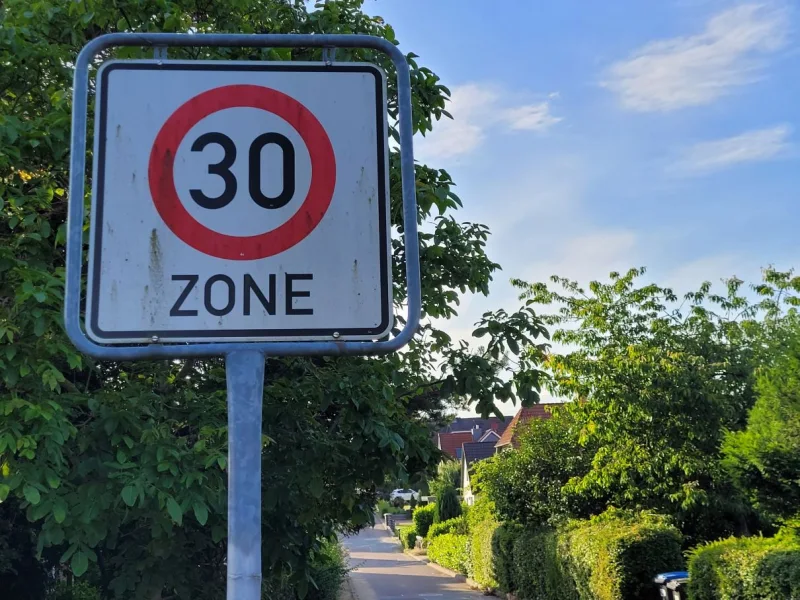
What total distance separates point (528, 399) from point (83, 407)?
360 centimetres

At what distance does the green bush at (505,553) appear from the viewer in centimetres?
1747

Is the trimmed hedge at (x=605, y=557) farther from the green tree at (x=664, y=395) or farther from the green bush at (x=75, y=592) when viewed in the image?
the green bush at (x=75, y=592)

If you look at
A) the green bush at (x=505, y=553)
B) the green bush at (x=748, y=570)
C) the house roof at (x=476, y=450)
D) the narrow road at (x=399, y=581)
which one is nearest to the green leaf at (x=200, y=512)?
the green bush at (x=748, y=570)

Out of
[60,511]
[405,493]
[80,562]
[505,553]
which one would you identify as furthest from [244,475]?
[405,493]

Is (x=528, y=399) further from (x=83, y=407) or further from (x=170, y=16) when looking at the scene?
(x=170, y=16)

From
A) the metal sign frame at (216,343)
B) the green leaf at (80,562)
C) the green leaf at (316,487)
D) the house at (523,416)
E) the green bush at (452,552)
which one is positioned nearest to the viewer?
the metal sign frame at (216,343)

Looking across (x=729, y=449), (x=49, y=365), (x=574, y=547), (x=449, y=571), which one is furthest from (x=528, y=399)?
(x=449, y=571)

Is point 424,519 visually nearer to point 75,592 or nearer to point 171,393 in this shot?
point 75,592

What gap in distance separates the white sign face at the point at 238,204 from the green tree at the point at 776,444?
7.12 meters

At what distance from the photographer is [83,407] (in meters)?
5.71

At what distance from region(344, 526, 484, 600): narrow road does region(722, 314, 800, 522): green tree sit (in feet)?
38.0

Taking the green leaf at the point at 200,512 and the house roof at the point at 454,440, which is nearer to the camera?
the green leaf at the point at 200,512

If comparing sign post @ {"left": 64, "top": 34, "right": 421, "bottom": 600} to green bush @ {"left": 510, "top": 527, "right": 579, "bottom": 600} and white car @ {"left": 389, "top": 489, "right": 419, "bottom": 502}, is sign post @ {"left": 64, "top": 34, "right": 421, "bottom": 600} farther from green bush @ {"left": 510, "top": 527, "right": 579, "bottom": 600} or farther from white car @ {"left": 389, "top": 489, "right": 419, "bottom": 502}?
green bush @ {"left": 510, "top": 527, "right": 579, "bottom": 600}

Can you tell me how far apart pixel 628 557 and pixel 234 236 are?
1076cm
